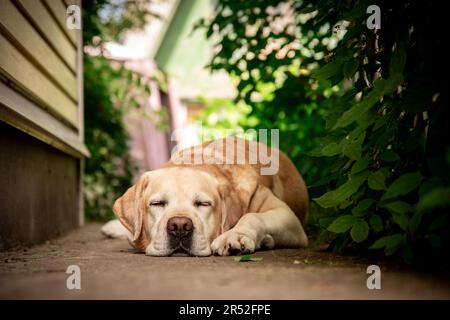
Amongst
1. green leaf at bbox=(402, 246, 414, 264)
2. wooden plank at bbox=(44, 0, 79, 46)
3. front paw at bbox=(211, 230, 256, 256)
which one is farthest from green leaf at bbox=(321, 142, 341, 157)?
wooden plank at bbox=(44, 0, 79, 46)

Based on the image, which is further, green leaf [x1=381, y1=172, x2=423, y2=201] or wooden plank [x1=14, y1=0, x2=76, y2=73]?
wooden plank [x1=14, y1=0, x2=76, y2=73]

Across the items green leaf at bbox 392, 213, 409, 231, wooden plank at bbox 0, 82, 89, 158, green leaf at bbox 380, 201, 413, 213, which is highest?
wooden plank at bbox 0, 82, 89, 158

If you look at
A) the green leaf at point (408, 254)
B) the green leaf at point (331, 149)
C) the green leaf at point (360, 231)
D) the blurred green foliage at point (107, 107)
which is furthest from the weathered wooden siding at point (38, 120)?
the green leaf at point (408, 254)

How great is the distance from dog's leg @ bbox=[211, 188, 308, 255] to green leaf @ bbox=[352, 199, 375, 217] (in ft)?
2.57

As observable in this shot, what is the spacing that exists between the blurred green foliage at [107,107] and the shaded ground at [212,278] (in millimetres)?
4723

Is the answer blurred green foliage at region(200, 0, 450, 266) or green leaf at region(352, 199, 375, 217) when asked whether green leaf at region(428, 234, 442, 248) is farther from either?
green leaf at region(352, 199, 375, 217)

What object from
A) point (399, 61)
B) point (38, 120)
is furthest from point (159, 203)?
point (399, 61)

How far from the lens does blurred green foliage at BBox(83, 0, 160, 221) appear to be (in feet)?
25.3

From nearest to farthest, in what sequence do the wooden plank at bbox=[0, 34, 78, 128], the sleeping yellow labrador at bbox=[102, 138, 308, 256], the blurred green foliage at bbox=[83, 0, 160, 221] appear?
the sleeping yellow labrador at bbox=[102, 138, 308, 256] → the wooden plank at bbox=[0, 34, 78, 128] → the blurred green foliage at bbox=[83, 0, 160, 221]

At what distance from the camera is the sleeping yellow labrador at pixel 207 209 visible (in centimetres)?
328

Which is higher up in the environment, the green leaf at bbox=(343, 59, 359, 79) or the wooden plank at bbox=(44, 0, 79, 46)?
the wooden plank at bbox=(44, 0, 79, 46)

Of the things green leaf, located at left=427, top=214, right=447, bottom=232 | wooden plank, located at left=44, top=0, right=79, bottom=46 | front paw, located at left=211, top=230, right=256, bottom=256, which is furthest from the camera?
wooden plank, located at left=44, top=0, right=79, bottom=46

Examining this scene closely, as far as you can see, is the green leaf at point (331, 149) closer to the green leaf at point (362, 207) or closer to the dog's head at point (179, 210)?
the green leaf at point (362, 207)
